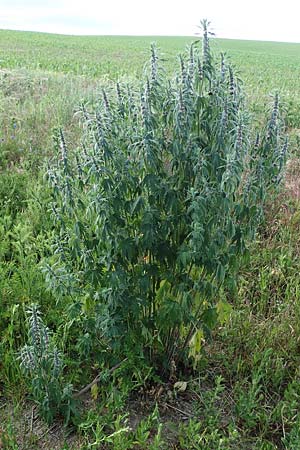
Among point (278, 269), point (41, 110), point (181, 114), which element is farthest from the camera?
point (41, 110)

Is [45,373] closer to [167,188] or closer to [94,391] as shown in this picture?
[94,391]

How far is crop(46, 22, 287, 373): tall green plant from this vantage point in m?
2.18

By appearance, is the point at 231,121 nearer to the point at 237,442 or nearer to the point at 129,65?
the point at 237,442

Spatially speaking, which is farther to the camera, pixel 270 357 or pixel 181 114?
pixel 270 357

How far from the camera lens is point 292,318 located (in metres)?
3.36

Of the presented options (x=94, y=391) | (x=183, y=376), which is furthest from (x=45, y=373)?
(x=183, y=376)

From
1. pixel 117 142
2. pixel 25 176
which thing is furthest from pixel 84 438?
pixel 25 176

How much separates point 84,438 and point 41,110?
6156 millimetres

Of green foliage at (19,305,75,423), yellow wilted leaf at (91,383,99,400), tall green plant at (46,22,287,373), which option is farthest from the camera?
yellow wilted leaf at (91,383,99,400)

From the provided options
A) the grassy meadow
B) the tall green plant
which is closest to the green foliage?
the grassy meadow

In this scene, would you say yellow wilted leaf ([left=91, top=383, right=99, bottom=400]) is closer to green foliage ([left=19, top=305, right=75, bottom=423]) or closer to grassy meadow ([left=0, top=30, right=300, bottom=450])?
grassy meadow ([left=0, top=30, right=300, bottom=450])

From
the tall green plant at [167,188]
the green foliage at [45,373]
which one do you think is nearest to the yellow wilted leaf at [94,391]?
the green foliage at [45,373]

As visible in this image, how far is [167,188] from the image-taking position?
7.45 feet

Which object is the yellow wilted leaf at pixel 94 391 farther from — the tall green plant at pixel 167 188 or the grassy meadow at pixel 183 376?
the tall green plant at pixel 167 188
